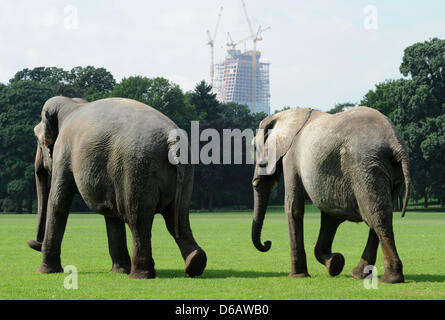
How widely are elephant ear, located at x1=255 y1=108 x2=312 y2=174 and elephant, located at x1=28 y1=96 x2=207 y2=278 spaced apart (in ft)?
6.12

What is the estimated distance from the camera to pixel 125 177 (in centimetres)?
1373

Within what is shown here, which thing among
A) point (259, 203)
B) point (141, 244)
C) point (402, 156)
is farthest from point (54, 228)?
point (402, 156)

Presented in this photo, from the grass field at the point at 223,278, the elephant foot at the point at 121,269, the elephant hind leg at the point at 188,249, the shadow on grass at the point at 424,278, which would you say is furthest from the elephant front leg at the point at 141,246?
the shadow on grass at the point at 424,278

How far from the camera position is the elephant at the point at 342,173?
13.0 metres

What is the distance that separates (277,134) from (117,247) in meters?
4.04

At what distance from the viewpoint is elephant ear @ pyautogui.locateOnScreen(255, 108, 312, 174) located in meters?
15.0

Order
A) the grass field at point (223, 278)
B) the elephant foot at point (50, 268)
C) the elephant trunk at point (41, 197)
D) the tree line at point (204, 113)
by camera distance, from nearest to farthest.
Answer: the grass field at point (223, 278) → the elephant foot at point (50, 268) → the elephant trunk at point (41, 197) → the tree line at point (204, 113)

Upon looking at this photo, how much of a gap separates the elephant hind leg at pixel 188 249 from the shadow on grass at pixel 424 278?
12.4 ft

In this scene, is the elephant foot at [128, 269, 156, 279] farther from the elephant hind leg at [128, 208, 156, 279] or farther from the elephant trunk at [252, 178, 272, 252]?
the elephant trunk at [252, 178, 272, 252]

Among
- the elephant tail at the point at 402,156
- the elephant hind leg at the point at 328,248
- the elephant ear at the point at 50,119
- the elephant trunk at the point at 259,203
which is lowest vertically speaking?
the elephant hind leg at the point at 328,248

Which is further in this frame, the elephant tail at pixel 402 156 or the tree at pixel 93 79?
the tree at pixel 93 79

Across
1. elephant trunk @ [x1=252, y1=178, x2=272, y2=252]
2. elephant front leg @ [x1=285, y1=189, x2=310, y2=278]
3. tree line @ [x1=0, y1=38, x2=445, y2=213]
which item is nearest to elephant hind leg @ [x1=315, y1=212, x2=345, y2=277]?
elephant front leg @ [x1=285, y1=189, x2=310, y2=278]

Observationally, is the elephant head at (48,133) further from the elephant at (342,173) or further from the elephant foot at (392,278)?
the elephant foot at (392,278)
